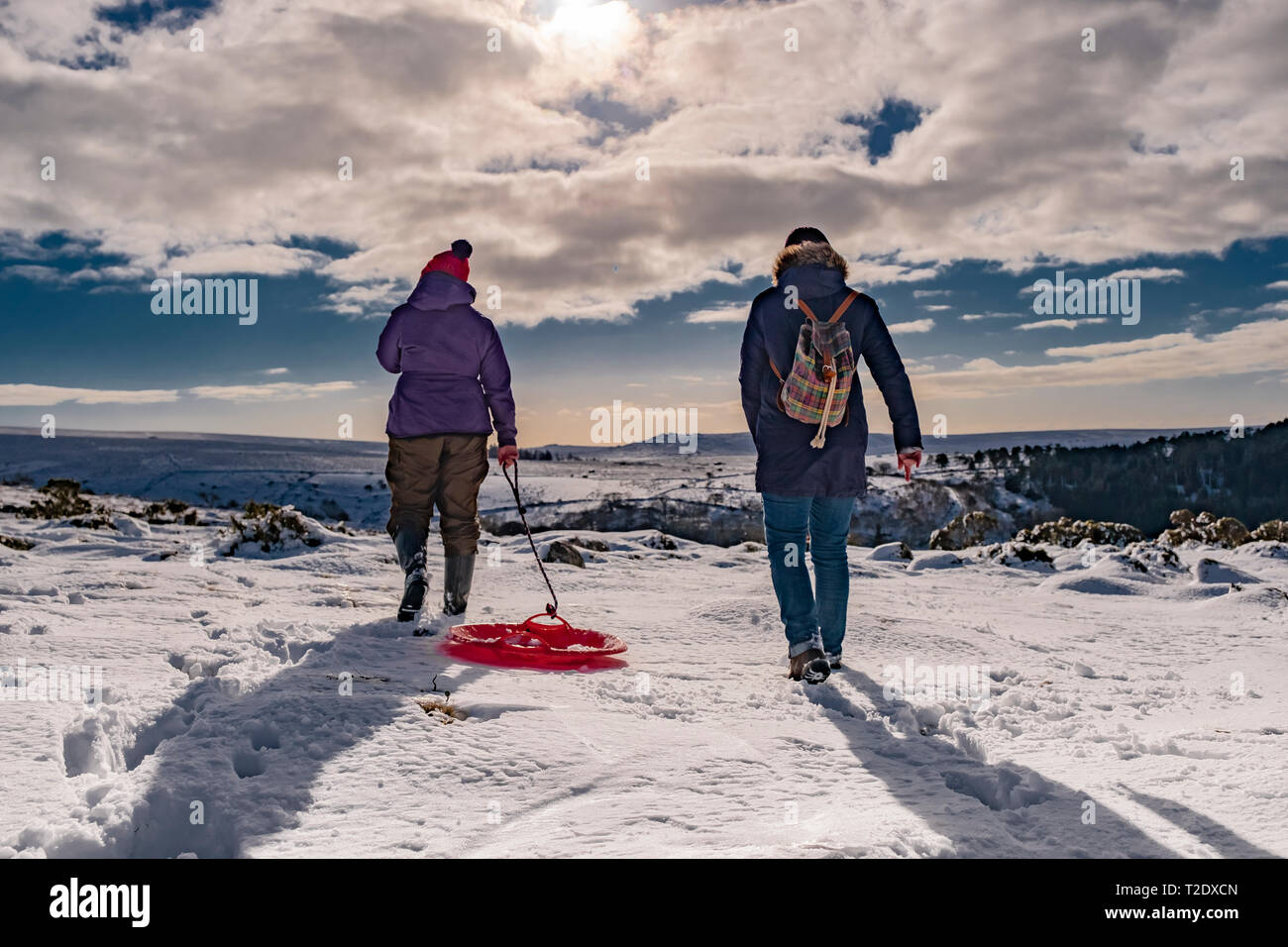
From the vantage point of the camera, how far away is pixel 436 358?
4828 millimetres

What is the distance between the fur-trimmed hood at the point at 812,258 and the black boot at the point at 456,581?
2648mm

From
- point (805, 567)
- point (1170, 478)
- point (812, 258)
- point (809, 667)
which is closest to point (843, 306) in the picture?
point (812, 258)

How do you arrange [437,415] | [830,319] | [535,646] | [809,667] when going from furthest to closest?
[437,415] → [535,646] → [830,319] → [809,667]

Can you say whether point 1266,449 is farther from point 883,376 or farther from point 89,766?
point 89,766

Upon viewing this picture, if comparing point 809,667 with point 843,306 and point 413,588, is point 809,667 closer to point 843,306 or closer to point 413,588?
point 843,306

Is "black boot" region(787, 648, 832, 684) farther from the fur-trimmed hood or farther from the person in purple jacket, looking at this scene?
the person in purple jacket

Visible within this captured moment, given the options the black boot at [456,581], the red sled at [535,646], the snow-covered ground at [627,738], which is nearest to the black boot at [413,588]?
the snow-covered ground at [627,738]

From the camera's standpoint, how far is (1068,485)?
19297mm

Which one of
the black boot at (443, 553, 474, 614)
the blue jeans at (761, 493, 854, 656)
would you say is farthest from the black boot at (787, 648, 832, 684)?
the black boot at (443, 553, 474, 614)

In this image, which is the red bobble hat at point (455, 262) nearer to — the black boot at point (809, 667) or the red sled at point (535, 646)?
the red sled at point (535, 646)

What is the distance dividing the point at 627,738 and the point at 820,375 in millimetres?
1864

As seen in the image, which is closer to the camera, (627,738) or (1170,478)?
(627,738)

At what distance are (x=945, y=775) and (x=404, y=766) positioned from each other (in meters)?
1.66
